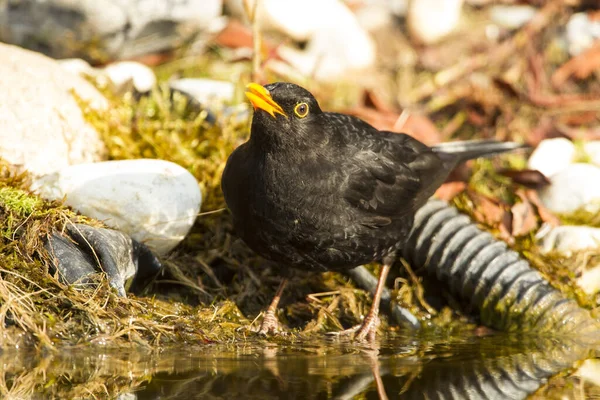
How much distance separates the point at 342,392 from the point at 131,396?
928mm

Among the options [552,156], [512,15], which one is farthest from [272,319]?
[512,15]

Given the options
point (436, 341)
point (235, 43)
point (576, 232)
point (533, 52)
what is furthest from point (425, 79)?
point (436, 341)

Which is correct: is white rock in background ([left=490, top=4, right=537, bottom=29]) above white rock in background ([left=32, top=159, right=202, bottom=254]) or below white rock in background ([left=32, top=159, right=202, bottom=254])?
above

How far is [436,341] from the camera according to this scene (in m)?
5.25

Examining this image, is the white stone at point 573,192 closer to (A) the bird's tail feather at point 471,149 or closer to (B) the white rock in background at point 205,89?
(A) the bird's tail feather at point 471,149

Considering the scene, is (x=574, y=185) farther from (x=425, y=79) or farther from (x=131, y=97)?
(x=131, y=97)

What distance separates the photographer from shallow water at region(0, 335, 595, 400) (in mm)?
3707

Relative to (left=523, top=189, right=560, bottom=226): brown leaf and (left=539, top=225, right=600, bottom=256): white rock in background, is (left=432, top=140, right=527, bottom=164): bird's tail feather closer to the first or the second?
(left=523, top=189, right=560, bottom=226): brown leaf

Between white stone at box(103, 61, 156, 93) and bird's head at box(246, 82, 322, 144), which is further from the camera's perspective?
white stone at box(103, 61, 156, 93)

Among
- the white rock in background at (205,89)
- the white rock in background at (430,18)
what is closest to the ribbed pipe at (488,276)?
the white rock in background at (205,89)

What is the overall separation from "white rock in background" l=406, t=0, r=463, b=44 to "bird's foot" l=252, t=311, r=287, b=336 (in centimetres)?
492

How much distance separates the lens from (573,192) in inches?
264

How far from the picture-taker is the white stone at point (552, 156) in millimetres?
7137

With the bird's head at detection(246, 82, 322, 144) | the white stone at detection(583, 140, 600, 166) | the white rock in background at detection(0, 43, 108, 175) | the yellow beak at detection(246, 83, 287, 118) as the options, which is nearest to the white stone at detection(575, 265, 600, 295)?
the white stone at detection(583, 140, 600, 166)
